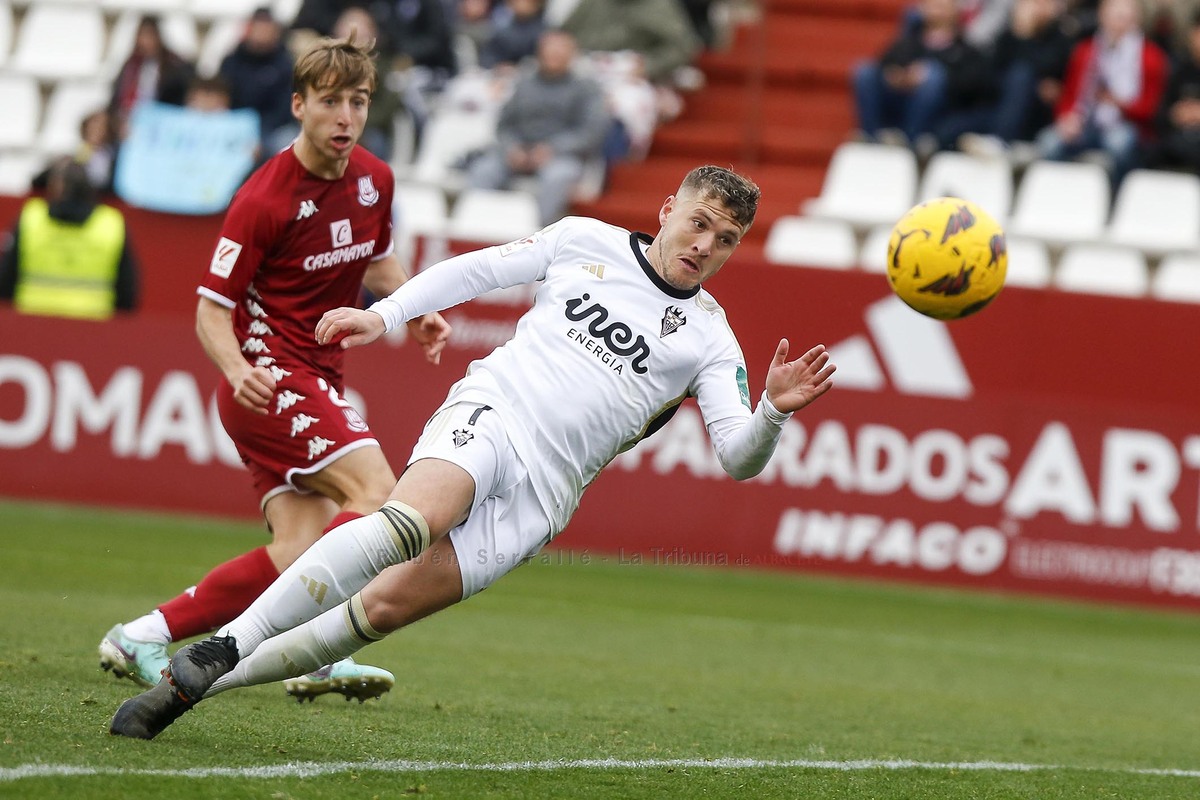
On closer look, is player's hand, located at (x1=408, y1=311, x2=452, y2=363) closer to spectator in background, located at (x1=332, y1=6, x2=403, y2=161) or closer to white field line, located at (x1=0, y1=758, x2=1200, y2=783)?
white field line, located at (x1=0, y1=758, x2=1200, y2=783)

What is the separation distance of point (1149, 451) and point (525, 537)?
7625 millimetres

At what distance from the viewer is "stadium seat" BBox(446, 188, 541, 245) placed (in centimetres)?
1488

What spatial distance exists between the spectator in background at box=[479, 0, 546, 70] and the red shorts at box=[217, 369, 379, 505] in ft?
36.6

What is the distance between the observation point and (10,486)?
41.8 feet

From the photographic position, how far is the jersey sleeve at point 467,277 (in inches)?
216

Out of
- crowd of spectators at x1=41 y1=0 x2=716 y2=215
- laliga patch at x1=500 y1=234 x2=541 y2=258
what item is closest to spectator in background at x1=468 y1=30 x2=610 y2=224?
crowd of spectators at x1=41 y1=0 x2=716 y2=215

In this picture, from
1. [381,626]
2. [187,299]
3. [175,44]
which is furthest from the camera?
[175,44]

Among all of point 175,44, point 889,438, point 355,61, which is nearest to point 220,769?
point 355,61

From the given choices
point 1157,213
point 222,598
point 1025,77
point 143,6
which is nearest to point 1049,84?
point 1025,77

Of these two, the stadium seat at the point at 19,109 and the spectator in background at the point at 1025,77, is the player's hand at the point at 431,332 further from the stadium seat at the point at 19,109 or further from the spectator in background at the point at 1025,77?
the stadium seat at the point at 19,109

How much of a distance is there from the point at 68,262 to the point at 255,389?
800cm

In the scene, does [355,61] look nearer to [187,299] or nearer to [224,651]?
[224,651]

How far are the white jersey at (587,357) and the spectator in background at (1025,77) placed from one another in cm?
982

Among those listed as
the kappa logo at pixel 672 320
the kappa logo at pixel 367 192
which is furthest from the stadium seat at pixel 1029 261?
the kappa logo at pixel 672 320
